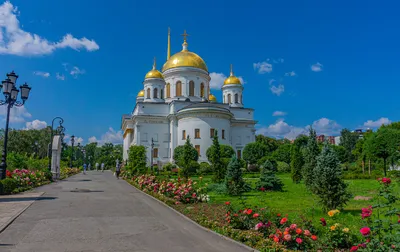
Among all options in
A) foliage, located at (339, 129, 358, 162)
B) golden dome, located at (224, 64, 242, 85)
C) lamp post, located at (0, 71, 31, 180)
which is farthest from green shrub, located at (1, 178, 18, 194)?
foliage, located at (339, 129, 358, 162)

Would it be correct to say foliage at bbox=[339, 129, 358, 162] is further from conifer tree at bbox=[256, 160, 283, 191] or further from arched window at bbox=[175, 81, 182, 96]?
conifer tree at bbox=[256, 160, 283, 191]

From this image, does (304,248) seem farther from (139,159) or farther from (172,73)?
(172,73)

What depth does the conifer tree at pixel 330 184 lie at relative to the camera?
912 centimetres

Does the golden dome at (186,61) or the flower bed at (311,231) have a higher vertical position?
the golden dome at (186,61)

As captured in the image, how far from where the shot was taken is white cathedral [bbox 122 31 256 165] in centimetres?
4253

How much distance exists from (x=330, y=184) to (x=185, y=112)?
3478 cm

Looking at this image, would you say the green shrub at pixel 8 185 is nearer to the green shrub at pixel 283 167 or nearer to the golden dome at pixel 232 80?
the green shrub at pixel 283 167

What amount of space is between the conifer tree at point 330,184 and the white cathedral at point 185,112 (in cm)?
3224

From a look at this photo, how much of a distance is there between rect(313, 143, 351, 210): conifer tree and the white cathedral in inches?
1269

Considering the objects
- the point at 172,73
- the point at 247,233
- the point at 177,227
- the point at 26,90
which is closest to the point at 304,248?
the point at 247,233

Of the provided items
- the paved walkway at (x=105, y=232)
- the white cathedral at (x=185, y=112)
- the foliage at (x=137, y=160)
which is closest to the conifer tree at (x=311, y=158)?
the paved walkway at (x=105, y=232)

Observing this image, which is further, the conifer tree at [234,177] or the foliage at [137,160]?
the foliage at [137,160]

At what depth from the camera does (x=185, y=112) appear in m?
43.4

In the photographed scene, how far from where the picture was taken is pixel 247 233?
695 centimetres
